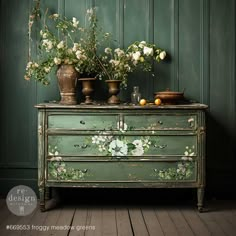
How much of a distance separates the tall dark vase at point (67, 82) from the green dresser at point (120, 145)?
0.69ft

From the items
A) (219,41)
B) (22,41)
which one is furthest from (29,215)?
(219,41)

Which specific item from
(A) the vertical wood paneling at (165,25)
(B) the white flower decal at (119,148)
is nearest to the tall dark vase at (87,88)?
(B) the white flower decal at (119,148)

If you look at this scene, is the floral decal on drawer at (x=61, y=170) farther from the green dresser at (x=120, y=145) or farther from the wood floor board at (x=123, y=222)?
the wood floor board at (x=123, y=222)

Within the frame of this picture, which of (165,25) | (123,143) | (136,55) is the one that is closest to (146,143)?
(123,143)

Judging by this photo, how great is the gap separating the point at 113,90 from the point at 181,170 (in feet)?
3.01

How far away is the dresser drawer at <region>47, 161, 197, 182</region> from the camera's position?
4316 mm

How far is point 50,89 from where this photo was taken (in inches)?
192

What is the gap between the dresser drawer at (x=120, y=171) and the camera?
432cm

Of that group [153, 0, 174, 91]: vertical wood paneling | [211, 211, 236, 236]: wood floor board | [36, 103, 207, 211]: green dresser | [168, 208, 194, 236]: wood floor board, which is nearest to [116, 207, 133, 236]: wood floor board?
[36, 103, 207, 211]: green dresser

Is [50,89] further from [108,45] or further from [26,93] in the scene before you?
[108,45]

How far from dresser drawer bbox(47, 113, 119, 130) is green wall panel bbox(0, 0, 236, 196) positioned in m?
0.58

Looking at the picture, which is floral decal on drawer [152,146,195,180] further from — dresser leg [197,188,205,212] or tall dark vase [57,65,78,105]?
tall dark vase [57,65,78,105]

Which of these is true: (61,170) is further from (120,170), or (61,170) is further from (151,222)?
(151,222)

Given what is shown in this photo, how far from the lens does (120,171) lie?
4.32m
